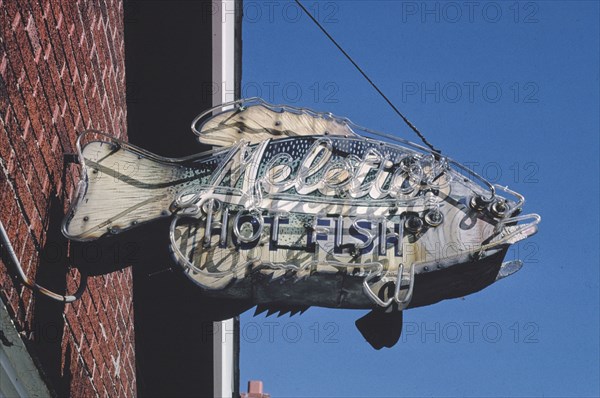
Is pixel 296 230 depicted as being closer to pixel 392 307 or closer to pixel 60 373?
pixel 392 307

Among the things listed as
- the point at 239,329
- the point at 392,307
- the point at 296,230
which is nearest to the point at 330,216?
the point at 296,230

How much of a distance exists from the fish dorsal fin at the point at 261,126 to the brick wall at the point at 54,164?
854 millimetres

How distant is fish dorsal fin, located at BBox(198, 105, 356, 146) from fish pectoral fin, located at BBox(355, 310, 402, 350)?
43.2 inches

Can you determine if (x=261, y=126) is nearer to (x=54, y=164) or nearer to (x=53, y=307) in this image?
(x=54, y=164)

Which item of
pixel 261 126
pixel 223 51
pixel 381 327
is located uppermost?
pixel 223 51

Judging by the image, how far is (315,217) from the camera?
17.6ft

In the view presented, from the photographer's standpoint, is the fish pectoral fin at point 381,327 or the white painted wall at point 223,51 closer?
the fish pectoral fin at point 381,327

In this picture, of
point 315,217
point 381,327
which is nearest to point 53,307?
point 315,217

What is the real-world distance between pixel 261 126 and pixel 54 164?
117 cm

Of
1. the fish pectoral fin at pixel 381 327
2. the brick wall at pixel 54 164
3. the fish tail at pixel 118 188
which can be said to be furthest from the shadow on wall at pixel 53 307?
the fish pectoral fin at pixel 381 327

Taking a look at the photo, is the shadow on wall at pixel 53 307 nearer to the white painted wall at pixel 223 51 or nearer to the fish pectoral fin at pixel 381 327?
the fish pectoral fin at pixel 381 327

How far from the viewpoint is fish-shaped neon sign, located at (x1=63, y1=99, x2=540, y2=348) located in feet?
17.0

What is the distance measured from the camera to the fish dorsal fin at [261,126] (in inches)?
230

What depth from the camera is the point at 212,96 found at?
7543mm
